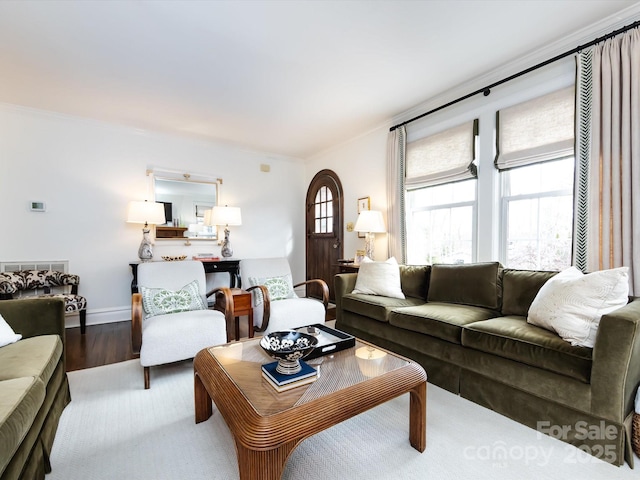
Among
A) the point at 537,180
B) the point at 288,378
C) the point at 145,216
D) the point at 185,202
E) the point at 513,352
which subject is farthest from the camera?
the point at 185,202

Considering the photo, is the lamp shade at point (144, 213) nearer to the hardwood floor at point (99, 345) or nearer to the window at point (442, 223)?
the hardwood floor at point (99, 345)

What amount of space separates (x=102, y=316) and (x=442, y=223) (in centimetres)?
449

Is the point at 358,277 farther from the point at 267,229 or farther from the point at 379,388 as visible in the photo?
the point at 267,229

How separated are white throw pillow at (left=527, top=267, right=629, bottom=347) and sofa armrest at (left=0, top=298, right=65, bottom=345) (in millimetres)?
3041

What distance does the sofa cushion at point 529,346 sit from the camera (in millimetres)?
1548

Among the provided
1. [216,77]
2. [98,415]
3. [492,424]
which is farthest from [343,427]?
[216,77]

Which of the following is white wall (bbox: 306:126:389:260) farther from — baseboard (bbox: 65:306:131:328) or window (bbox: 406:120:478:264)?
baseboard (bbox: 65:306:131:328)

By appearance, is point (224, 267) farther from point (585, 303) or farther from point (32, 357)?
point (585, 303)

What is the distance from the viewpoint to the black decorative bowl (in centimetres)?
142

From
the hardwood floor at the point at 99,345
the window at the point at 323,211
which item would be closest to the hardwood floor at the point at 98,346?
the hardwood floor at the point at 99,345

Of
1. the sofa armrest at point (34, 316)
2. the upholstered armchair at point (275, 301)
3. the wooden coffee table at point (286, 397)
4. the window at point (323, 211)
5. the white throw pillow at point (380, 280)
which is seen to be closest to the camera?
the wooden coffee table at point (286, 397)

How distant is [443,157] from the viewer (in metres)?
3.37

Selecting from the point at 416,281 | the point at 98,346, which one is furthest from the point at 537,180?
the point at 98,346

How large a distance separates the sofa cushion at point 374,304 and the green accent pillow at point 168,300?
1.43m
